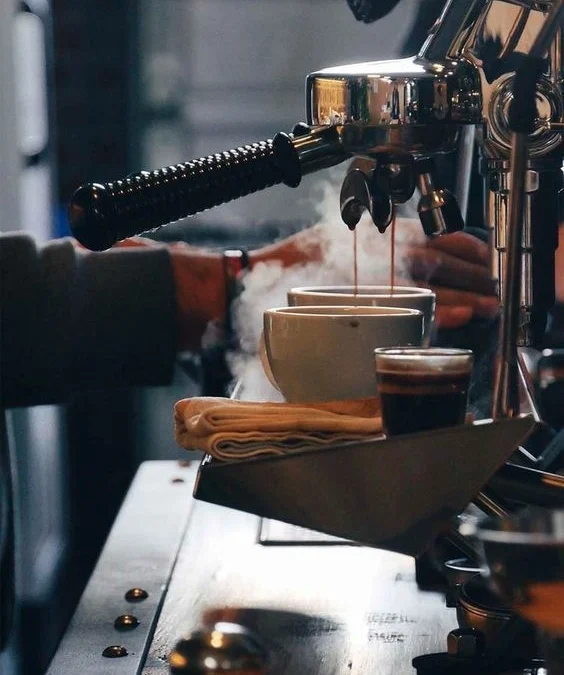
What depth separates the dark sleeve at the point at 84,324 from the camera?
1.53 metres

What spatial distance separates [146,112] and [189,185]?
278 cm

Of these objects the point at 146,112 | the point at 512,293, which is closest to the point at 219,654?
the point at 512,293

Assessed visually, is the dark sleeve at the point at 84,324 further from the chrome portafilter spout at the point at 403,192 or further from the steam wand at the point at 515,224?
the steam wand at the point at 515,224

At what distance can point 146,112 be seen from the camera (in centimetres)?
333

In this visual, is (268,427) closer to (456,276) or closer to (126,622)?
(126,622)

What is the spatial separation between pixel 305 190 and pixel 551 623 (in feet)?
10.1

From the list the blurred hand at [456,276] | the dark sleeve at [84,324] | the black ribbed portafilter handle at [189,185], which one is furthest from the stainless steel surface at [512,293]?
the dark sleeve at [84,324]

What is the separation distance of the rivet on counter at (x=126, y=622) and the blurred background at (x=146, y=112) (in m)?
2.26

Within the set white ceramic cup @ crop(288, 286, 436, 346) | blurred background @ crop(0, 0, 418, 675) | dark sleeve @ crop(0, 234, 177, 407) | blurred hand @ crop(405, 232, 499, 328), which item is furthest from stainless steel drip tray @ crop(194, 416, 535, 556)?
blurred background @ crop(0, 0, 418, 675)

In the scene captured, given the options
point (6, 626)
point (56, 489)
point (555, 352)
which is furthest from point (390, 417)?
point (56, 489)

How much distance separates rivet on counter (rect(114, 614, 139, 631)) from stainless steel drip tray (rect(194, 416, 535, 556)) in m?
0.16

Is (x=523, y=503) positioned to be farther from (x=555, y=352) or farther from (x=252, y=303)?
(x=252, y=303)

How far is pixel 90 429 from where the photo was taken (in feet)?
10.7

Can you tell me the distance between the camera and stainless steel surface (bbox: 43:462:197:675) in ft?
2.08
